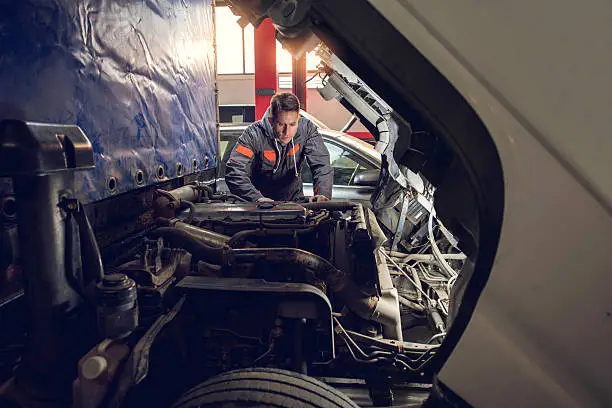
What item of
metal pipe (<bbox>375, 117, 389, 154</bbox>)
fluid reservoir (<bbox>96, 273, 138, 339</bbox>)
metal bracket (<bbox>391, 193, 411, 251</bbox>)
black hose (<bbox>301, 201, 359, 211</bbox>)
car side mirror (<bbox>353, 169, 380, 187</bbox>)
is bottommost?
metal bracket (<bbox>391, 193, 411, 251</bbox>)

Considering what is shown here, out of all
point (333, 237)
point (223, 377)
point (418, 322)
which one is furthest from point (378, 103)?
point (223, 377)

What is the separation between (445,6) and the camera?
0.85m

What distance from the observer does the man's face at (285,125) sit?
11.0ft

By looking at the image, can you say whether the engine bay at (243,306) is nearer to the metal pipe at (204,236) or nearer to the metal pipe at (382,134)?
the metal pipe at (204,236)

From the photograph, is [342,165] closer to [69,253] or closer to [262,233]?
[262,233]

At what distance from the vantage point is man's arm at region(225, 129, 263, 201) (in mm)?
3391

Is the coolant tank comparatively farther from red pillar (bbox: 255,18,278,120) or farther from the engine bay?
red pillar (bbox: 255,18,278,120)

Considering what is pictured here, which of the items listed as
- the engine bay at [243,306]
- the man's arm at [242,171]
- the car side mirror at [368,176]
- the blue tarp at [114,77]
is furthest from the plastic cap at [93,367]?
the car side mirror at [368,176]

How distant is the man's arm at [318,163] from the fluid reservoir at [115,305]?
2474 millimetres

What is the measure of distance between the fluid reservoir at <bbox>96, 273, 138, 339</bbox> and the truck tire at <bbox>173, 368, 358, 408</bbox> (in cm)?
31

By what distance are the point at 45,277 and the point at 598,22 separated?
146 centimetres

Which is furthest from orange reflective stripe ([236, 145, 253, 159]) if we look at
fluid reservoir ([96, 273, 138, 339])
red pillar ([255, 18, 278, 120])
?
red pillar ([255, 18, 278, 120])

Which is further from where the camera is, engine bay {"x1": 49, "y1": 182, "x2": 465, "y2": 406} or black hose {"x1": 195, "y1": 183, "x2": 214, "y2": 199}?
black hose {"x1": 195, "y1": 183, "x2": 214, "y2": 199}

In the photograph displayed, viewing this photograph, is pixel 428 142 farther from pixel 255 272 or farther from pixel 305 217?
pixel 305 217
